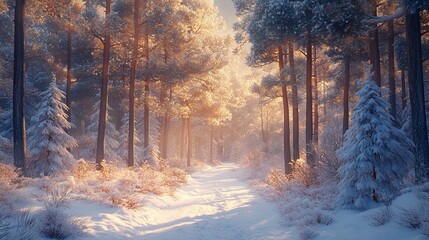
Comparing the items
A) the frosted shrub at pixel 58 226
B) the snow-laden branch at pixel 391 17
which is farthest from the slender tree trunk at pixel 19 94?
the snow-laden branch at pixel 391 17

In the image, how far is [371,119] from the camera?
7938 millimetres

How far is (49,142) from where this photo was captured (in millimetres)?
14266

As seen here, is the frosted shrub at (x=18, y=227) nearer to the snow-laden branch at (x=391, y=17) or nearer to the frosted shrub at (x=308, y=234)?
the frosted shrub at (x=308, y=234)

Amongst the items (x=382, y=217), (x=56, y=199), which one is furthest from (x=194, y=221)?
(x=382, y=217)

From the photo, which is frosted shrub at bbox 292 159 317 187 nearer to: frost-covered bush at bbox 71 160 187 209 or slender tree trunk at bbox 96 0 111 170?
frost-covered bush at bbox 71 160 187 209

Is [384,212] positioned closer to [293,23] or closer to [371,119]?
[371,119]

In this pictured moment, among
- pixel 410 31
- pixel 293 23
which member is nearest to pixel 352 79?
pixel 293 23

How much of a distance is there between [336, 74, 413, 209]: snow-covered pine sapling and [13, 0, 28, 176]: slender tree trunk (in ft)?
38.6

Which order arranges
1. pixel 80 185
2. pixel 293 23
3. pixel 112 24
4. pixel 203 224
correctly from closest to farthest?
pixel 203 224
pixel 80 185
pixel 293 23
pixel 112 24

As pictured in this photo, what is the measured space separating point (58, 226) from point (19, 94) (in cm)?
792

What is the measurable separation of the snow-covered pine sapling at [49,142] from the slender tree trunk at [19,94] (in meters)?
2.86

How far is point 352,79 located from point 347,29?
11775 mm

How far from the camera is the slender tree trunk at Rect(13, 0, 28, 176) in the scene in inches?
440

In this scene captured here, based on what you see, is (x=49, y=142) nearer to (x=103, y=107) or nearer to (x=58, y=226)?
(x=103, y=107)
